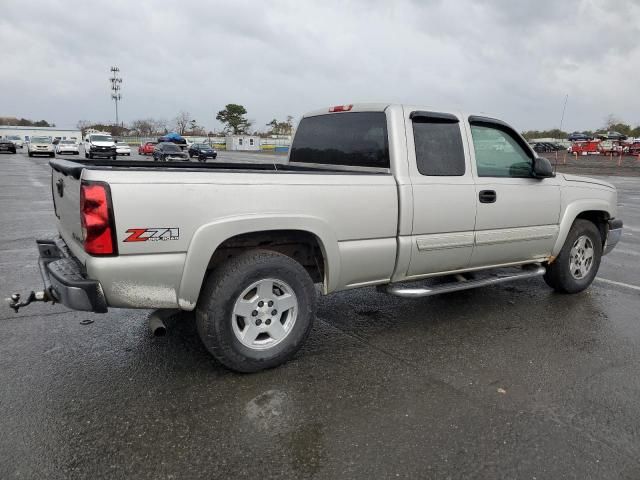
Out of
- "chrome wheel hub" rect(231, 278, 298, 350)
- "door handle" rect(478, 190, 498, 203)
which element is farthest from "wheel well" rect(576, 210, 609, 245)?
"chrome wheel hub" rect(231, 278, 298, 350)

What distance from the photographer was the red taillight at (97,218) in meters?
2.80

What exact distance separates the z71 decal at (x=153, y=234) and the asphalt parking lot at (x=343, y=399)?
1.00 metres

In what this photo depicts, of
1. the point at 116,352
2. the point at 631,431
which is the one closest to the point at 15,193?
the point at 116,352

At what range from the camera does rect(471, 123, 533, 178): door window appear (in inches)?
176

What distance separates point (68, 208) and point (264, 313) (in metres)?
1.58

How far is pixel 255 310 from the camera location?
3.41 m

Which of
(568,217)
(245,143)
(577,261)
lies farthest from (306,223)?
(245,143)

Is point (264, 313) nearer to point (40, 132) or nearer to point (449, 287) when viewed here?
point (449, 287)

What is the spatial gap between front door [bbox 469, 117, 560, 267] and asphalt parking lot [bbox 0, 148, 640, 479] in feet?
2.19

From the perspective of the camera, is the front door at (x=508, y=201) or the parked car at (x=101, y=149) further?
the parked car at (x=101, y=149)

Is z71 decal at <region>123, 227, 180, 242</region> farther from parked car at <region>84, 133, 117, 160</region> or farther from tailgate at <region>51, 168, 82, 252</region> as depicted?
parked car at <region>84, 133, 117, 160</region>

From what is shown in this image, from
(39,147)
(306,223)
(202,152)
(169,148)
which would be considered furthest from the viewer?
(202,152)

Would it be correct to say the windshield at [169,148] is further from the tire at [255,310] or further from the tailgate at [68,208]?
the tire at [255,310]

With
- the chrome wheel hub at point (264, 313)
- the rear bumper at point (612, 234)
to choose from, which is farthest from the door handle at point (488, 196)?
the rear bumper at point (612, 234)
